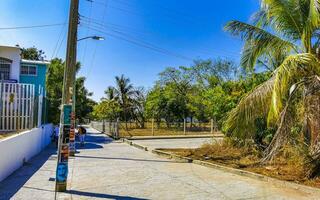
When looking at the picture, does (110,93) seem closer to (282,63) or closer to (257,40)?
(257,40)

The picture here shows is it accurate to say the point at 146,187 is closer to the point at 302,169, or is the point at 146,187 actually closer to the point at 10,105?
the point at 302,169

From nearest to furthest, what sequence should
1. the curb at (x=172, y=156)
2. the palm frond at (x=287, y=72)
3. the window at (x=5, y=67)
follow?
1. the palm frond at (x=287, y=72)
2. the curb at (x=172, y=156)
3. the window at (x=5, y=67)

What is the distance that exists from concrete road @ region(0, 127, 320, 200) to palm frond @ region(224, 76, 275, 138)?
1595 mm

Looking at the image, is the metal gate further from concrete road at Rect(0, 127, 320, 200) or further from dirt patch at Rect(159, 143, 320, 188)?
dirt patch at Rect(159, 143, 320, 188)

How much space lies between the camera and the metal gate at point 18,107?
538 inches

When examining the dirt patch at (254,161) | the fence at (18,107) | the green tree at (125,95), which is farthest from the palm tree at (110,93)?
the fence at (18,107)

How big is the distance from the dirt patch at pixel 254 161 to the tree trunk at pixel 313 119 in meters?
0.39

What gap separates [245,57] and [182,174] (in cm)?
479

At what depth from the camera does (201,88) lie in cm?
4694

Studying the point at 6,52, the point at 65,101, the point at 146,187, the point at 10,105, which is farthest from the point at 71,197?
the point at 6,52

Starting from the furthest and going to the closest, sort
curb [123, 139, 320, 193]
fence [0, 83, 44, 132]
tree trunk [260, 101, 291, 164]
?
fence [0, 83, 44, 132], tree trunk [260, 101, 291, 164], curb [123, 139, 320, 193]

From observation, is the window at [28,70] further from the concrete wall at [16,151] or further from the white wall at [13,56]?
the concrete wall at [16,151]

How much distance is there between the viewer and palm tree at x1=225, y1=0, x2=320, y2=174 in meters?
9.14

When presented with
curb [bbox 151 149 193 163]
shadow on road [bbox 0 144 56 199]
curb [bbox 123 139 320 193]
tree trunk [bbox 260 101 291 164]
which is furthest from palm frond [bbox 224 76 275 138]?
shadow on road [bbox 0 144 56 199]
